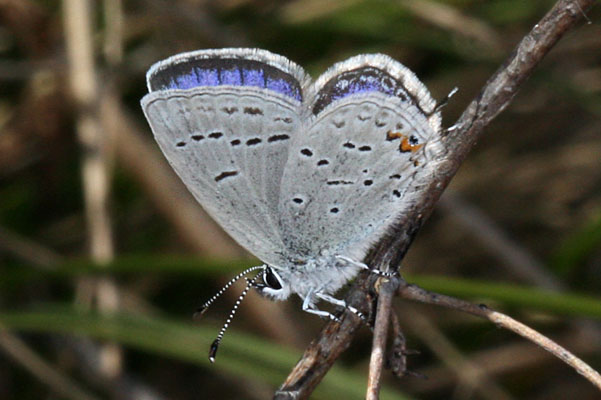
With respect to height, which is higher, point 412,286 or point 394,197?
point 394,197

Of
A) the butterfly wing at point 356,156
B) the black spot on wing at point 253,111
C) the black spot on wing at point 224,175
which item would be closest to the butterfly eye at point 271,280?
the butterfly wing at point 356,156

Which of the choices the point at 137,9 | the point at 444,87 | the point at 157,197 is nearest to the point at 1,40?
the point at 137,9

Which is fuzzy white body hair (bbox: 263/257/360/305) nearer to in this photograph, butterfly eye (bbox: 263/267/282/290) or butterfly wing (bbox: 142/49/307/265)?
butterfly eye (bbox: 263/267/282/290)

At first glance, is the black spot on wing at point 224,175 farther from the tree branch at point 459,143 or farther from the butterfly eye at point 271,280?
the tree branch at point 459,143

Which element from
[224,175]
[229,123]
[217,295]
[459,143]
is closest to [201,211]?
[217,295]

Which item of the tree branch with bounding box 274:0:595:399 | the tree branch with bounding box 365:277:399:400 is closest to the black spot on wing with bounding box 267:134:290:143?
the tree branch with bounding box 274:0:595:399

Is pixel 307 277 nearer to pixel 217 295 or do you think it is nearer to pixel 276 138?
pixel 217 295

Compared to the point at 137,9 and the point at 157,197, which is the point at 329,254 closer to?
the point at 157,197
